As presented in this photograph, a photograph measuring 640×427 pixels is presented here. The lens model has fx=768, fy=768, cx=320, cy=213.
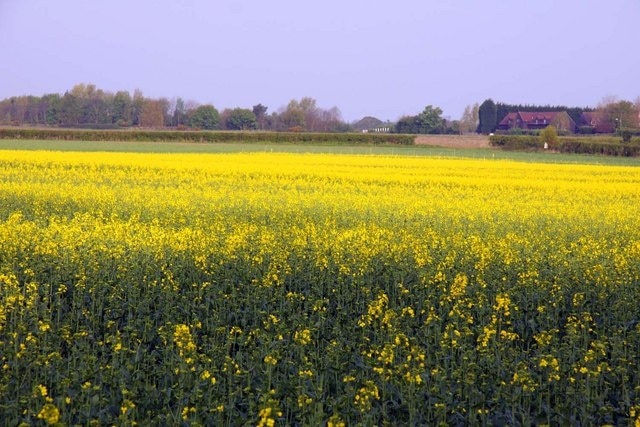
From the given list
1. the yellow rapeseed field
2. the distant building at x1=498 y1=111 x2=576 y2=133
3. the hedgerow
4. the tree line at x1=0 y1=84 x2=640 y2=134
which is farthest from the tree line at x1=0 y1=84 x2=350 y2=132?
the yellow rapeseed field

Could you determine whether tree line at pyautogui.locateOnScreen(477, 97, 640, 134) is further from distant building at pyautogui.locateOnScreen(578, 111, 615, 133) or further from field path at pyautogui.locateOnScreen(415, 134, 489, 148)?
field path at pyautogui.locateOnScreen(415, 134, 489, 148)

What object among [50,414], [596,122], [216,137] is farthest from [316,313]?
[596,122]

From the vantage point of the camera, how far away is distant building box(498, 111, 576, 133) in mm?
128163

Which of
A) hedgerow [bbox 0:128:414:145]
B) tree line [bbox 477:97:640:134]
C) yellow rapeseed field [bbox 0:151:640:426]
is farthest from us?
tree line [bbox 477:97:640:134]

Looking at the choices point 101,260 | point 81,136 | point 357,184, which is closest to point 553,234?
point 101,260

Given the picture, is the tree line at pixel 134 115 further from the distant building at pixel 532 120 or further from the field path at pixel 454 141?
the field path at pixel 454 141

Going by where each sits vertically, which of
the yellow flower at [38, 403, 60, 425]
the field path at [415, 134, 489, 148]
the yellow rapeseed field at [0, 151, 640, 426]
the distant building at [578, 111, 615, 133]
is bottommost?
the field path at [415, 134, 489, 148]

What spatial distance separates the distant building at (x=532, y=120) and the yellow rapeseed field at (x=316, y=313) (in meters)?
113

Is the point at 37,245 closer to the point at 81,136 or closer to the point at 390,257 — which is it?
the point at 390,257

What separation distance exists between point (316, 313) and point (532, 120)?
5032 inches

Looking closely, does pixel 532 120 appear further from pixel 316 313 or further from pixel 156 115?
pixel 316 313

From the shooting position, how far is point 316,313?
8.94 m

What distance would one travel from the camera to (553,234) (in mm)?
15109

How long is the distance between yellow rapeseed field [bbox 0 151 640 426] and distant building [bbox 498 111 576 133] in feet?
371
